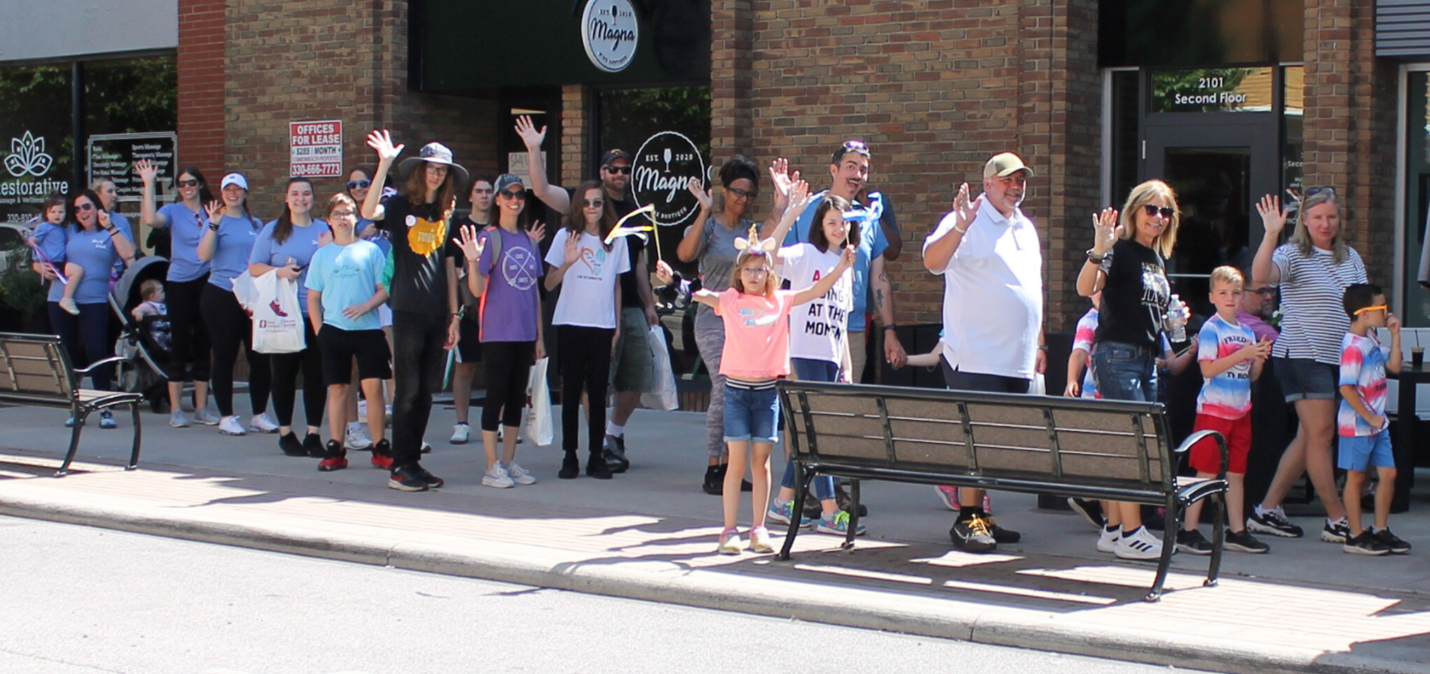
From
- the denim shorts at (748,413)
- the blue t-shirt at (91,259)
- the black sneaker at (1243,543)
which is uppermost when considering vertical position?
the blue t-shirt at (91,259)

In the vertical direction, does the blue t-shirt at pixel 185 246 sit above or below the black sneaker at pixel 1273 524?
above

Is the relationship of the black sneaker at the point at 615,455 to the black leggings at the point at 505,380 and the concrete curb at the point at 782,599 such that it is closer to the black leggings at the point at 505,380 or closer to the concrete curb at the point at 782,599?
the black leggings at the point at 505,380

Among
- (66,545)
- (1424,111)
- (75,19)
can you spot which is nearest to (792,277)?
(66,545)

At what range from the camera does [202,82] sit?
1692cm

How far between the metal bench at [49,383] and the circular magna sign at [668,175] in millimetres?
5244

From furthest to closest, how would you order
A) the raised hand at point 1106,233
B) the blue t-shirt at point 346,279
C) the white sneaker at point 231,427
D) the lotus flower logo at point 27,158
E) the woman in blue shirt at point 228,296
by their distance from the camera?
the lotus flower logo at point 27,158 < the white sneaker at point 231,427 < the woman in blue shirt at point 228,296 < the blue t-shirt at point 346,279 < the raised hand at point 1106,233

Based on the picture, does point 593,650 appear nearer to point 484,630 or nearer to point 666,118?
point 484,630

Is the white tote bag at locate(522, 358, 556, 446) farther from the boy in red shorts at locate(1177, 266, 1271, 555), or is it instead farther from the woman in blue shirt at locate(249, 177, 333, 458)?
the boy in red shorts at locate(1177, 266, 1271, 555)

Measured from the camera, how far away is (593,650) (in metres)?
6.16

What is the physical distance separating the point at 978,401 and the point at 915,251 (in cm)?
601

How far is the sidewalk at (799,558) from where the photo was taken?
20.3 feet

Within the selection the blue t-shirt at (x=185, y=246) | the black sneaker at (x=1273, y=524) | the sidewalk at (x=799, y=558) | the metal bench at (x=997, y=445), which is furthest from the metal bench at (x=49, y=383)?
the black sneaker at (x=1273, y=524)

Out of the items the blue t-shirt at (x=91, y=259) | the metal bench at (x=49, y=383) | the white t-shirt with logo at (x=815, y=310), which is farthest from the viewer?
the blue t-shirt at (x=91, y=259)

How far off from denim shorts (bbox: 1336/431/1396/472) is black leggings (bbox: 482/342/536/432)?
470cm
